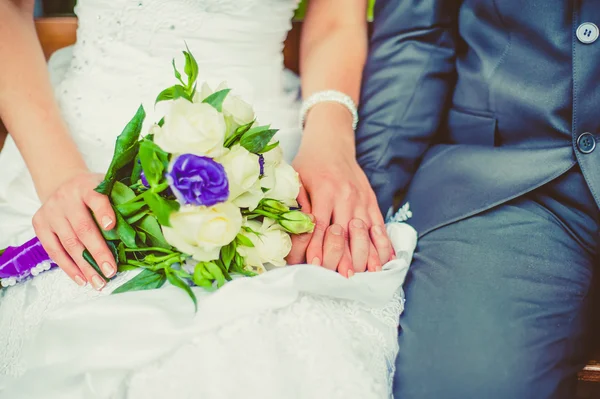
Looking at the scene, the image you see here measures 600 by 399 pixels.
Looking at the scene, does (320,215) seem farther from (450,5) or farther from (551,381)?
(450,5)

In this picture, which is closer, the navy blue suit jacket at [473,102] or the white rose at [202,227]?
the white rose at [202,227]

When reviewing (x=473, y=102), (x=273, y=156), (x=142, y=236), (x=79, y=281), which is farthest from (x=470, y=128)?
(x=79, y=281)

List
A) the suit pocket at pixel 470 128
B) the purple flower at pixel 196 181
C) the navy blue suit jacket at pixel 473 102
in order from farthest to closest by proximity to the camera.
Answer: the suit pocket at pixel 470 128, the navy blue suit jacket at pixel 473 102, the purple flower at pixel 196 181

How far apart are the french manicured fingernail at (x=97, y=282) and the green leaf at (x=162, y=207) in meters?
0.22

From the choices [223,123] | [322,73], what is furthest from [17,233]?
[322,73]

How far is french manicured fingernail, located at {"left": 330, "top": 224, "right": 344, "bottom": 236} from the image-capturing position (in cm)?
90

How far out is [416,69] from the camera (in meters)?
1.13

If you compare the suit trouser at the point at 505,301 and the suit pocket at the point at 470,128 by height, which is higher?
the suit pocket at the point at 470,128

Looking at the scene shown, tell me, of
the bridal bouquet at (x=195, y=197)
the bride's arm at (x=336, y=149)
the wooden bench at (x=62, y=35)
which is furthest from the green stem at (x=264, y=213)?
the wooden bench at (x=62, y=35)

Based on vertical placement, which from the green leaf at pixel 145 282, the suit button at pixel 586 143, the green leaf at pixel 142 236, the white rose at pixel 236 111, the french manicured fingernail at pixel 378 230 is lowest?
the french manicured fingernail at pixel 378 230

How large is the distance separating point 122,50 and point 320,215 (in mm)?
573

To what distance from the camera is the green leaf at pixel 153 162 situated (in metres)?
0.67

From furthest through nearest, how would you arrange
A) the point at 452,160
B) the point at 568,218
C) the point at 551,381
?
the point at 452,160, the point at 568,218, the point at 551,381

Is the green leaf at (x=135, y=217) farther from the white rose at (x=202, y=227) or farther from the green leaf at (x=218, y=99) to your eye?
the green leaf at (x=218, y=99)
